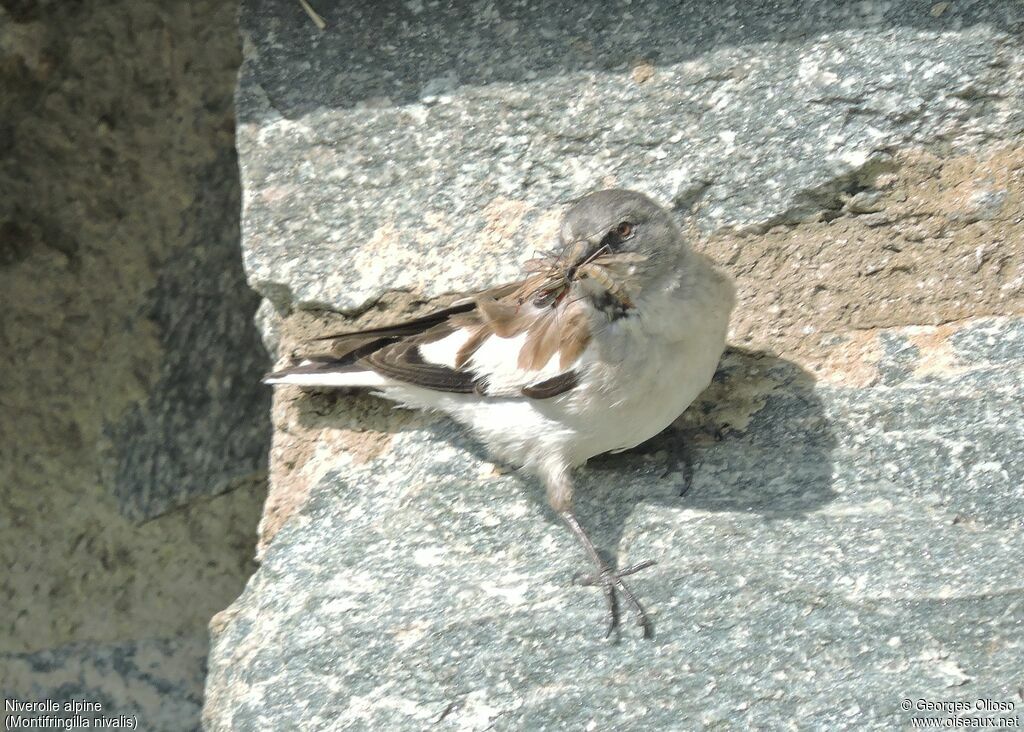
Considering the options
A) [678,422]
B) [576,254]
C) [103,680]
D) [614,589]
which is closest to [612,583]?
[614,589]

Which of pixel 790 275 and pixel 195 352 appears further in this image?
pixel 195 352

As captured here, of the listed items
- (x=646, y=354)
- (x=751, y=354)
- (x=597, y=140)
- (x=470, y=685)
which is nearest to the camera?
(x=470, y=685)

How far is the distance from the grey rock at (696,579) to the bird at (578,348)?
156 mm

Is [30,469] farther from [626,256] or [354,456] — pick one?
[626,256]

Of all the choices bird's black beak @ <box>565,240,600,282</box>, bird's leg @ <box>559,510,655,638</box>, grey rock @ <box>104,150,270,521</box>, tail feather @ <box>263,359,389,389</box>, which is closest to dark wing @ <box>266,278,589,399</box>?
tail feather @ <box>263,359,389,389</box>

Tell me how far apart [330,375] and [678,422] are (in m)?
1.14

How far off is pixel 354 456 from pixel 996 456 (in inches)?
77.3

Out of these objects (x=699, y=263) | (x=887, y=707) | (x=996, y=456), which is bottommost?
(x=887, y=707)

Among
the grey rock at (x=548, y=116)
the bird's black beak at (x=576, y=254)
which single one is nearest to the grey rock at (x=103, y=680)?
the grey rock at (x=548, y=116)

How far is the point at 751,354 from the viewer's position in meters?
3.95

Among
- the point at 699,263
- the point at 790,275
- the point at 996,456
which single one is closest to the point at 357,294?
the point at 699,263

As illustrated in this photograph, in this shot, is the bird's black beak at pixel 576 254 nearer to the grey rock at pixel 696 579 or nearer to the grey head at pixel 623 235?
the grey head at pixel 623 235

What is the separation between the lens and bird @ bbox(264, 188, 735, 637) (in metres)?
3.66

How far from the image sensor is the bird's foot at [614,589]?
3223 millimetres
